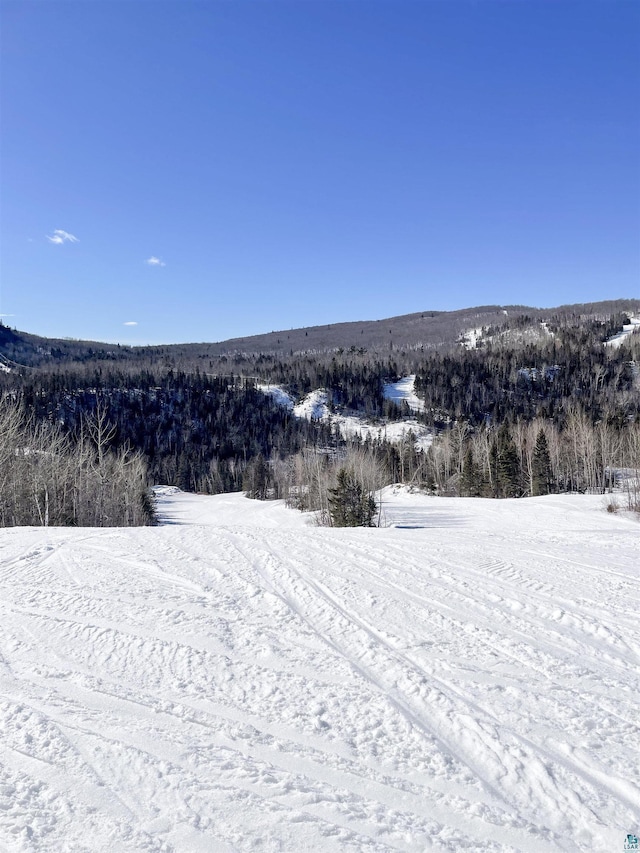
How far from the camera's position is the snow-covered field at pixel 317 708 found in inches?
111

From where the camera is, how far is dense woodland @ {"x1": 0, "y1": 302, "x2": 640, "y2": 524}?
36.0m

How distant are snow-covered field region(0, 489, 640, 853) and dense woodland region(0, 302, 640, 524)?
78.8ft

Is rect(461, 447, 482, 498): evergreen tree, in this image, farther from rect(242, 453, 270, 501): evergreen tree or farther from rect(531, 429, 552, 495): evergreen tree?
rect(242, 453, 270, 501): evergreen tree

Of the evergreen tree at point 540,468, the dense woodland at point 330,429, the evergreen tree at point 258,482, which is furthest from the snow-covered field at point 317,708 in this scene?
the evergreen tree at point 258,482

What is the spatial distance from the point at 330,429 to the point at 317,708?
113885mm

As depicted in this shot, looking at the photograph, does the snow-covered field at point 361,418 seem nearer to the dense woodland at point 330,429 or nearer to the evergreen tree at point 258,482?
the dense woodland at point 330,429

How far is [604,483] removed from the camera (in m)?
49.9

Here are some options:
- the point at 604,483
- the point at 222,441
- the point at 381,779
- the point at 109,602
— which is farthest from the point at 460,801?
the point at 222,441

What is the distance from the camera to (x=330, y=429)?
117875 mm

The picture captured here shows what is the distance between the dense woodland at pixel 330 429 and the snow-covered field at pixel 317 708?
78.8 ft

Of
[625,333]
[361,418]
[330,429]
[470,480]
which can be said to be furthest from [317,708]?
[625,333]

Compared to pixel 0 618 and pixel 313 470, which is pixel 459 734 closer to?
pixel 0 618

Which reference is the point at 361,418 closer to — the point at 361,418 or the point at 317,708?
the point at 361,418

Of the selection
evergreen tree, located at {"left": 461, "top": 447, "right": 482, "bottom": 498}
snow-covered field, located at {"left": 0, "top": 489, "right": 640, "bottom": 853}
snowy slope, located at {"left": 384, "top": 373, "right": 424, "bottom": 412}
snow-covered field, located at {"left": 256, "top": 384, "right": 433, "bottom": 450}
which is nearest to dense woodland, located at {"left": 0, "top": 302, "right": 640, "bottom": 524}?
evergreen tree, located at {"left": 461, "top": 447, "right": 482, "bottom": 498}
